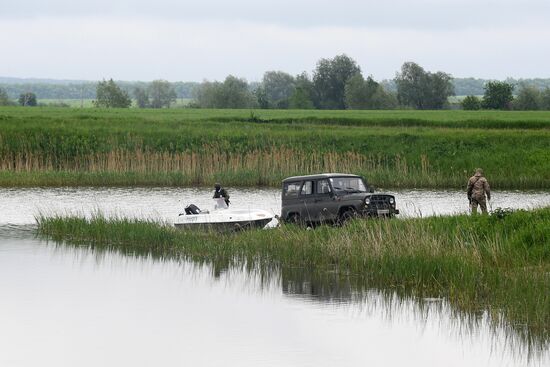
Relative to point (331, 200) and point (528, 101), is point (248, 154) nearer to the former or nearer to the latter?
point (331, 200)

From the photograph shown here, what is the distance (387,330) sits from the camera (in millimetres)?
23328

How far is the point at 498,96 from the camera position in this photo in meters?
136

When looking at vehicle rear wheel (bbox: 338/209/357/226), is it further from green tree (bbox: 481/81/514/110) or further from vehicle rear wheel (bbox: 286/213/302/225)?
green tree (bbox: 481/81/514/110)

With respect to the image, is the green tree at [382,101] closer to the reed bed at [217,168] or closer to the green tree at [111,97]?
the green tree at [111,97]

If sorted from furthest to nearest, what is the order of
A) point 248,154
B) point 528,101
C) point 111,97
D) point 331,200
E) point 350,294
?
1. point 111,97
2. point 528,101
3. point 248,154
4. point 331,200
5. point 350,294

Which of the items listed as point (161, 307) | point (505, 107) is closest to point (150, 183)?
point (161, 307)

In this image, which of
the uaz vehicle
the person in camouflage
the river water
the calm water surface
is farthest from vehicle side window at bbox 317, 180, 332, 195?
the calm water surface

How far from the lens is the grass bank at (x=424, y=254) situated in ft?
77.2

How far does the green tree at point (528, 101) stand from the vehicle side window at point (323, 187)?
363 feet

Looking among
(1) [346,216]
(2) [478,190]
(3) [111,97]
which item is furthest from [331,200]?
(3) [111,97]

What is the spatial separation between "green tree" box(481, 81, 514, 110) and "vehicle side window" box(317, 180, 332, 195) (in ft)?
339

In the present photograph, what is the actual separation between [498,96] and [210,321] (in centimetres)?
11582

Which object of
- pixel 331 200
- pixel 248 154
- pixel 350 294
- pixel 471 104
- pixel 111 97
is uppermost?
pixel 111 97

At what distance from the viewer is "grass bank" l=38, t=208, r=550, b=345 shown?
23.5 meters
